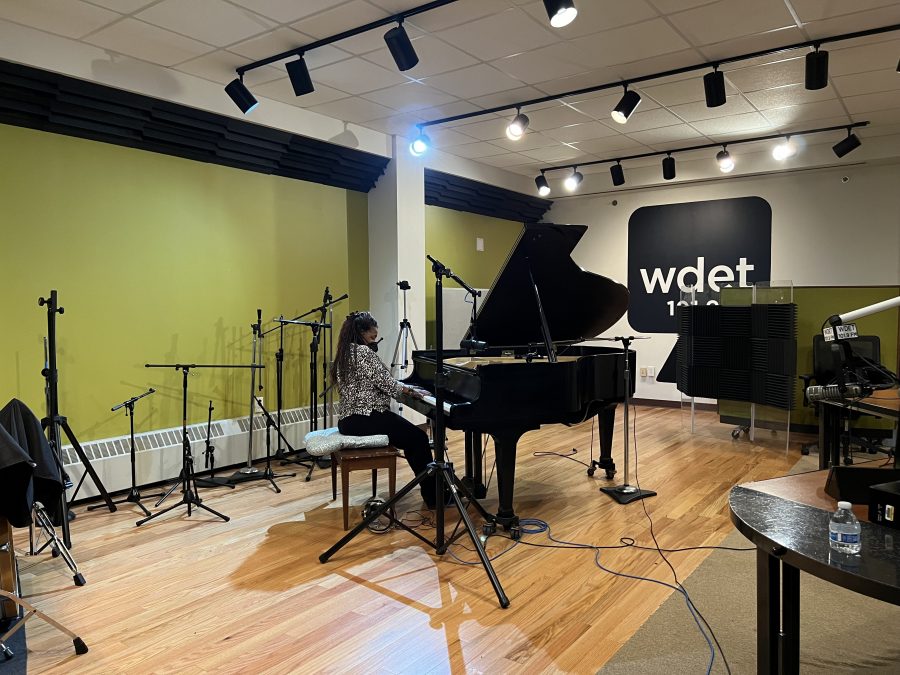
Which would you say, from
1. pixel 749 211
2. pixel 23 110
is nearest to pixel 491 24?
pixel 23 110

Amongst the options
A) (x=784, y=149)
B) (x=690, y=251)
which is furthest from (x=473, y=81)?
(x=690, y=251)

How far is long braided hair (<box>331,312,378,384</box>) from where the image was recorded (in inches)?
157

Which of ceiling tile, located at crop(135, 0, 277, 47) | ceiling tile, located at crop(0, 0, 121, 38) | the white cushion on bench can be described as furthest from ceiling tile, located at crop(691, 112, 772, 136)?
ceiling tile, located at crop(0, 0, 121, 38)

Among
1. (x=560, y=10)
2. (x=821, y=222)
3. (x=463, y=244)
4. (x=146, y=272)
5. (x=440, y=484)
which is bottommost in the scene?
(x=440, y=484)

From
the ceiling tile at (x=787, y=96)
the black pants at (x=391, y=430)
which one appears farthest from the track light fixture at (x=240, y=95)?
the ceiling tile at (x=787, y=96)

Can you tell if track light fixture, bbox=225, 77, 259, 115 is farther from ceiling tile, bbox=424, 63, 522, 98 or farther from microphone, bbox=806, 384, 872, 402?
microphone, bbox=806, 384, 872, 402

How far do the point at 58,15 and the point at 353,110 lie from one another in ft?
7.61

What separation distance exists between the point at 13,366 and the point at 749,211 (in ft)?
24.2

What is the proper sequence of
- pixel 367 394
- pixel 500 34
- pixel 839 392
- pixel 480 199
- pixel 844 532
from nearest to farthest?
1. pixel 844 532
2. pixel 839 392
3. pixel 367 394
4. pixel 500 34
5. pixel 480 199

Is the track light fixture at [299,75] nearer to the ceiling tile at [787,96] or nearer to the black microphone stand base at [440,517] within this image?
the black microphone stand base at [440,517]

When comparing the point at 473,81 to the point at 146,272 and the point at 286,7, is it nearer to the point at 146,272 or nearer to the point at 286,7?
the point at 286,7

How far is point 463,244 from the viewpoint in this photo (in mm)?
8008

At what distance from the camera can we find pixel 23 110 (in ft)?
13.3

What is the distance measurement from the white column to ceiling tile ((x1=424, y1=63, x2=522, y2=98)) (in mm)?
1389
